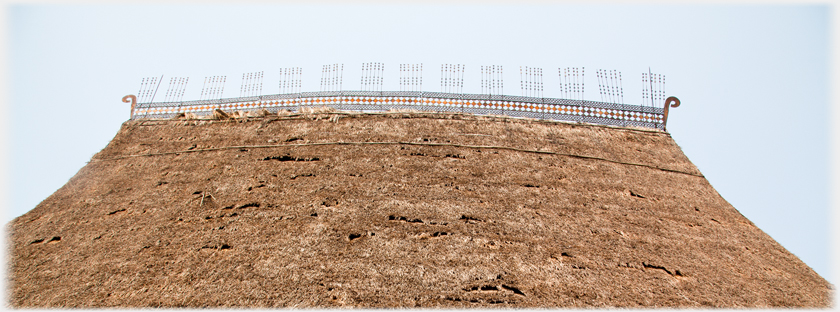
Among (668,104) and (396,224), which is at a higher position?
(668,104)

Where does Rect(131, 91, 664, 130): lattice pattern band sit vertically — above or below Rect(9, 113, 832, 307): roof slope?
above

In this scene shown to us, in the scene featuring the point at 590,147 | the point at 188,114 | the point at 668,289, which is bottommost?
the point at 668,289

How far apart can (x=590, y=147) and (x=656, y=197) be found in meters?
1.23

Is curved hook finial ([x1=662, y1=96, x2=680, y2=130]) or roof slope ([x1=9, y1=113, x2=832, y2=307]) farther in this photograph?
curved hook finial ([x1=662, y1=96, x2=680, y2=130])

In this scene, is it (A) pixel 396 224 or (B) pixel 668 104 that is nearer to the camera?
(A) pixel 396 224

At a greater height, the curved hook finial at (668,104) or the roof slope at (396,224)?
the curved hook finial at (668,104)

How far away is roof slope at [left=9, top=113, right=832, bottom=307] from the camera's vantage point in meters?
4.71

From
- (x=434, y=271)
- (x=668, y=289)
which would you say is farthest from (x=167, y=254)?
(x=668, y=289)

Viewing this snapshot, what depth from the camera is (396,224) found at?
5.38 metres

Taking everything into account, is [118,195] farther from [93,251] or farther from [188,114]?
[188,114]

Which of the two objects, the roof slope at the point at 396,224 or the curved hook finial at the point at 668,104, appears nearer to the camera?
the roof slope at the point at 396,224

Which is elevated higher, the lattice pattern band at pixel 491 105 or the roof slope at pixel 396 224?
the lattice pattern band at pixel 491 105

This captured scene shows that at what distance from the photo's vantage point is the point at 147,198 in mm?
6305

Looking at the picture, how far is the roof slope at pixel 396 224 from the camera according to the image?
471 cm
